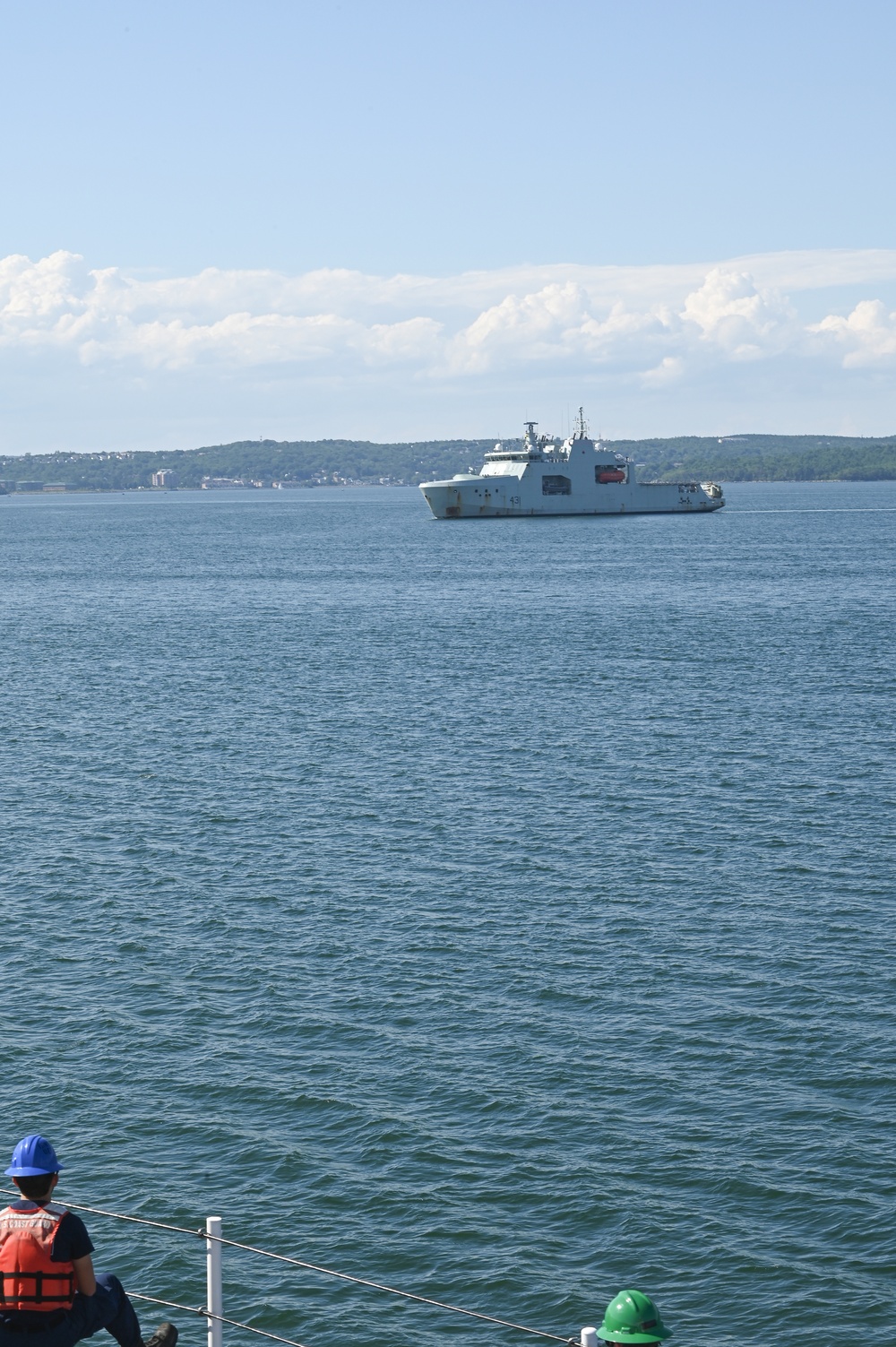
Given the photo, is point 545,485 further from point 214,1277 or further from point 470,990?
point 214,1277

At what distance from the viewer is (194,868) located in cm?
3175

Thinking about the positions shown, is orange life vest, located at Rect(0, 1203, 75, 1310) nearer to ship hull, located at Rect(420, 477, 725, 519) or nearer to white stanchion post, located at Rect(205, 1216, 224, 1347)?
white stanchion post, located at Rect(205, 1216, 224, 1347)

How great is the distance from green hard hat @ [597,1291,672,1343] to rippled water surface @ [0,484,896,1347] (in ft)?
27.8

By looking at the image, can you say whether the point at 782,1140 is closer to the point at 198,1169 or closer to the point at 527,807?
the point at 198,1169

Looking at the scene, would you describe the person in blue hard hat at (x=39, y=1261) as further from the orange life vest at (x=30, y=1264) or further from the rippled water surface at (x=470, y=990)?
the rippled water surface at (x=470, y=990)

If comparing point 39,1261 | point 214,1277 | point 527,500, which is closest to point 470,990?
point 214,1277

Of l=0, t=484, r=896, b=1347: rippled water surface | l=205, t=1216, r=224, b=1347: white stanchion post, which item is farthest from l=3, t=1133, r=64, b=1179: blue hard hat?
l=0, t=484, r=896, b=1347: rippled water surface

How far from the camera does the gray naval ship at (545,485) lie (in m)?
159

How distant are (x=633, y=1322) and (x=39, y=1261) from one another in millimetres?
3512

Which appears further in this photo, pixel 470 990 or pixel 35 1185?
pixel 470 990

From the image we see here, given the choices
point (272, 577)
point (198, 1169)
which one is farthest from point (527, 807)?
point (272, 577)

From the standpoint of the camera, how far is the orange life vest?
8727 mm

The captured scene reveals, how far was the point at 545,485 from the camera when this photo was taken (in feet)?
527

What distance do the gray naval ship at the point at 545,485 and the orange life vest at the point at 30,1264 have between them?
151m
